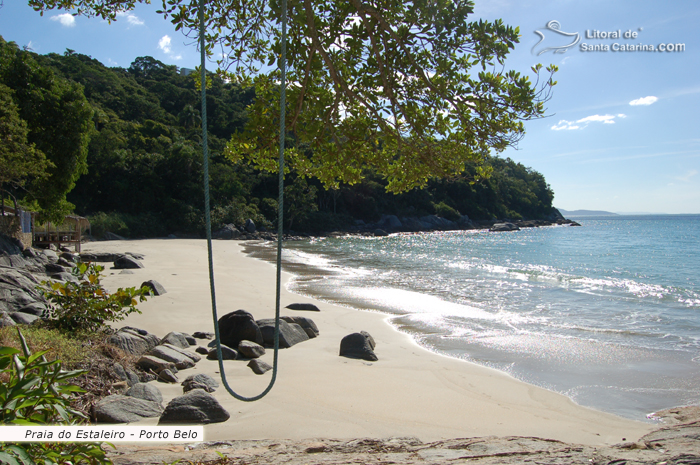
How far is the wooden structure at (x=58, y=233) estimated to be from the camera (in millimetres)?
20533

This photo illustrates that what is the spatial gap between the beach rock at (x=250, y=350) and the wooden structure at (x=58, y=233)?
19.1 meters

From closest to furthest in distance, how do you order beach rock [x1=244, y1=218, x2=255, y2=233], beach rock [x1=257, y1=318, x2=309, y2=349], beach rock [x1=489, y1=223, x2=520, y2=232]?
beach rock [x1=257, y1=318, x2=309, y2=349] < beach rock [x1=244, y1=218, x2=255, y2=233] < beach rock [x1=489, y1=223, x2=520, y2=232]

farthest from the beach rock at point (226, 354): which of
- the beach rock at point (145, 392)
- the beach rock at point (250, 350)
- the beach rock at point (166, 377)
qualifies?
the beach rock at point (145, 392)

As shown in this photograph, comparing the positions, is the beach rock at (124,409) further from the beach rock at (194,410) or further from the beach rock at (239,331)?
the beach rock at (239,331)

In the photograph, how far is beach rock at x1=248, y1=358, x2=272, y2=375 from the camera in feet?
17.5

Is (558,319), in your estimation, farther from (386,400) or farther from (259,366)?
(259,366)

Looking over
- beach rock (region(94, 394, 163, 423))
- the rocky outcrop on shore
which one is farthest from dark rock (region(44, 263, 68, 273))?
the rocky outcrop on shore

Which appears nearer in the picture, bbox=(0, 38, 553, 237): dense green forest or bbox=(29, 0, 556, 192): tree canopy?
bbox=(29, 0, 556, 192): tree canopy

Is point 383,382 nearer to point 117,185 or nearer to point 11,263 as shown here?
point 11,263

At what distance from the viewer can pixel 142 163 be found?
156 feet

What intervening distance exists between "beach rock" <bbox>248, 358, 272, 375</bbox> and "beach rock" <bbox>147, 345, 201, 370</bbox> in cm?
76

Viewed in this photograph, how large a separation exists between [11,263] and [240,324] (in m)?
10.4

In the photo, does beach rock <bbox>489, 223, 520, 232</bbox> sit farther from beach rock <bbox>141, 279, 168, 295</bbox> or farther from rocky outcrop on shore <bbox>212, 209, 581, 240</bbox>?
beach rock <bbox>141, 279, 168, 295</bbox>

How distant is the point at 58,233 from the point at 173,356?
2016 centimetres
